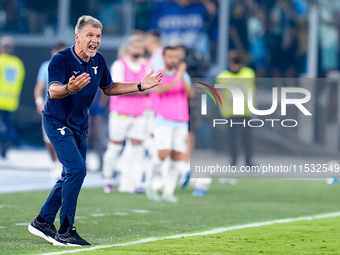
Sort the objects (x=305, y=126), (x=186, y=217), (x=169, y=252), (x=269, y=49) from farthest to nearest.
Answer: (x=269, y=49)
(x=305, y=126)
(x=186, y=217)
(x=169, y=252)

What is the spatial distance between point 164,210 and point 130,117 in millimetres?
2422

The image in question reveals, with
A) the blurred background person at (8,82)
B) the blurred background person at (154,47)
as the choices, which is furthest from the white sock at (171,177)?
the blurred background person at (8,82)

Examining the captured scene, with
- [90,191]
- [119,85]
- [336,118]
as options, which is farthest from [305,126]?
[119,85]

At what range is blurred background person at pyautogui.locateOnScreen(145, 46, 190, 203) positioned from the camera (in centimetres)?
1332

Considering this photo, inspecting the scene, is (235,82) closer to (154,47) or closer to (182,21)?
(154,47)

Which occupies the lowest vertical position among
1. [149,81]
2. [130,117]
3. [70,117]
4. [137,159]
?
[137,159]

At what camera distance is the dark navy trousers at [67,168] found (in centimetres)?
859

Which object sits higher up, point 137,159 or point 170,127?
point 170,127

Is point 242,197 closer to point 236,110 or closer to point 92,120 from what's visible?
point 236,110

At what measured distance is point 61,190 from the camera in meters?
8.89

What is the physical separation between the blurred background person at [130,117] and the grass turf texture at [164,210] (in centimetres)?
48

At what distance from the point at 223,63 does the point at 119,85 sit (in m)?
A: 14.4

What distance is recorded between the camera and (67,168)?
8.65 metres

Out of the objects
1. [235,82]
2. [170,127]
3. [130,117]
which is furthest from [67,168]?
[235,82]
